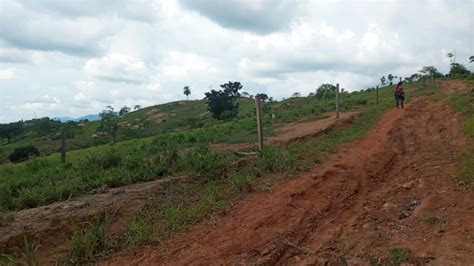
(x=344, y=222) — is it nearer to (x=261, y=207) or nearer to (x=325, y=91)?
(x=261, y=207)

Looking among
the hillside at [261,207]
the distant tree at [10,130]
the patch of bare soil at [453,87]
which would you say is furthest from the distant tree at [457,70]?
the distant tree at [10,130]

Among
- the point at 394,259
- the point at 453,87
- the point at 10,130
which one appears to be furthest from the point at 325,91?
the point at 10,130

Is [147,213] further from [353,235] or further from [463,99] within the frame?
[463,99]

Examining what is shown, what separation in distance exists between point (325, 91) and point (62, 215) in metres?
29.7

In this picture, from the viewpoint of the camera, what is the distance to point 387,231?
5023 millimetres

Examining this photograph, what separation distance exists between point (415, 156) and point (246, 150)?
384 centimetres

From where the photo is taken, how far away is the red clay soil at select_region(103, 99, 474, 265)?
455 cm

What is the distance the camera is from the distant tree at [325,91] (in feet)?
105

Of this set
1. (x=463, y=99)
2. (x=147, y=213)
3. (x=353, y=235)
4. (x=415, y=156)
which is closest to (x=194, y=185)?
(x=147, y=213)

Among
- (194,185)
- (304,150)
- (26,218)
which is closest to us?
(26,218)

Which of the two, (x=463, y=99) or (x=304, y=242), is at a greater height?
(x=463, y=99)

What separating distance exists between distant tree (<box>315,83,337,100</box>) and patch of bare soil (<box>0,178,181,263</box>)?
26261 mm

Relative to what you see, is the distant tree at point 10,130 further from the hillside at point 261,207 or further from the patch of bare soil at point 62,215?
the patch of bare soil at point 62,215

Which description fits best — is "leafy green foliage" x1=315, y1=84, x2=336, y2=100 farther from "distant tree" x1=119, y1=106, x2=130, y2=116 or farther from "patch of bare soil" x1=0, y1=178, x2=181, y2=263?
"distant tree" x1=119, y1=106, x2=130, y2=116
